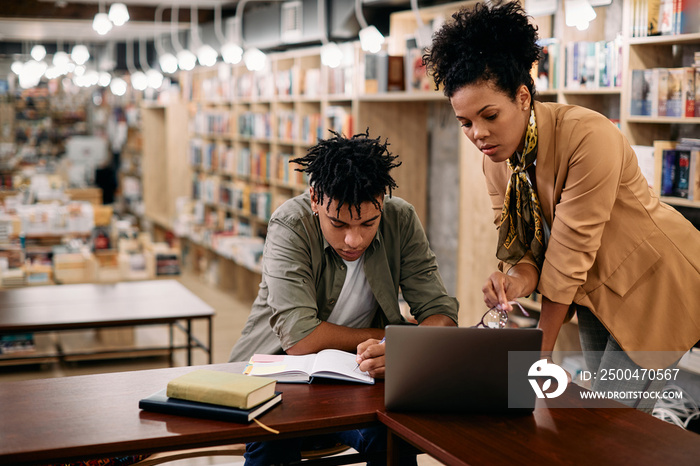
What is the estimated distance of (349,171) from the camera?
215cm

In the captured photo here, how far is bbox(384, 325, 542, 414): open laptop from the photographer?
66.0 inches

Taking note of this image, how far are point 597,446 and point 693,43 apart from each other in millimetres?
2500

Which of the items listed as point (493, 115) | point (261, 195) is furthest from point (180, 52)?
point (493, 115)

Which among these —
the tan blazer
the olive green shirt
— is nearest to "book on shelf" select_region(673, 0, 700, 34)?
the tan blazer

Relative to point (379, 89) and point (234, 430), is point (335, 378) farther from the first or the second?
point (379, 89)

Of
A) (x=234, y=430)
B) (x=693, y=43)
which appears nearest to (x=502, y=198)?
(x=234, y=430)

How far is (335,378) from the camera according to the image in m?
1.98

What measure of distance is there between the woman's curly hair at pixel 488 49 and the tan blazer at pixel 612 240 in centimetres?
14

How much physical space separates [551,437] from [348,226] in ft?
2.74

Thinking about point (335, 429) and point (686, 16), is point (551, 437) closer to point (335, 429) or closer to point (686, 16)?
point (335, 429)

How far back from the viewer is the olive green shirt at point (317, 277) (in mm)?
2225

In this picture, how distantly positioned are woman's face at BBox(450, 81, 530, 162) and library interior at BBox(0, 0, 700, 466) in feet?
1.39

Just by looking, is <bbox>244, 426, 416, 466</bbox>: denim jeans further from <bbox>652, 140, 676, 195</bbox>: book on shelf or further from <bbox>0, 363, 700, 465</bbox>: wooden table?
<bbox>652, 140, 676, 195</bbox>: book on shelf

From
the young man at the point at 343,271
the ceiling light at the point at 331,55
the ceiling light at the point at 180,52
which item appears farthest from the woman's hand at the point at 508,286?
the ceiling light at the point at 180,52
